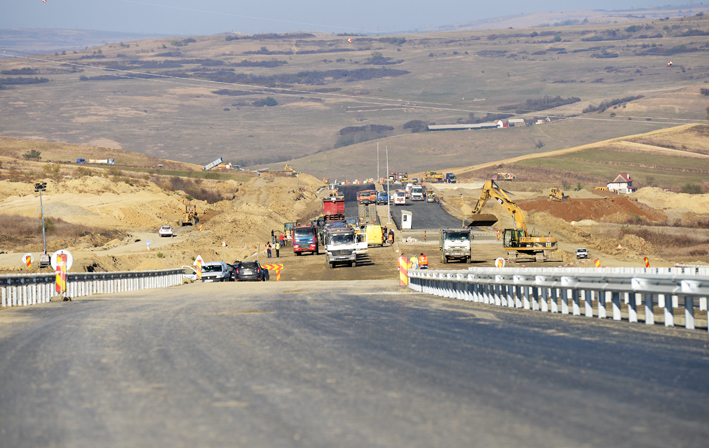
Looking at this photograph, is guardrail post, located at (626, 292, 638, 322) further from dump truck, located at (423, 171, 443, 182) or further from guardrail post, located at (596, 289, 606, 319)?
dump truck, located at (423, 171, 443, 182)

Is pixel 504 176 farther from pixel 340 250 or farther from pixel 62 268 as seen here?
pixel 62 268

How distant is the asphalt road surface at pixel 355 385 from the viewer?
684cm

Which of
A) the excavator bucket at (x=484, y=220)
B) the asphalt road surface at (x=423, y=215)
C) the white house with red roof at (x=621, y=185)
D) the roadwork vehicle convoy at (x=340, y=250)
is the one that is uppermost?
the white house with red roof at (x=621, y=185)

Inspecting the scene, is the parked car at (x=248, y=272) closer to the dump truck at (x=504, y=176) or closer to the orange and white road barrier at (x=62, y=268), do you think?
the orange and white road barrier at (x=62, y=268)

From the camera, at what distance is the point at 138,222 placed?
334ft

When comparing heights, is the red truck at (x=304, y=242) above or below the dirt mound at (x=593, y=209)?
below

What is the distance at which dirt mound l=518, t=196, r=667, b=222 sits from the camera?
99062 mm

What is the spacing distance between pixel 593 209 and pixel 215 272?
7107cm

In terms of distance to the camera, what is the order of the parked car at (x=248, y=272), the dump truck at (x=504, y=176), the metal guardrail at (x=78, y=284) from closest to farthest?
the metal guardrail at (x=78, y=284)
the parked car at (x=248, y=272)
the dump truck at (x=504, y=176)

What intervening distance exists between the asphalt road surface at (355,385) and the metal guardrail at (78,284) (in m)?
10.4

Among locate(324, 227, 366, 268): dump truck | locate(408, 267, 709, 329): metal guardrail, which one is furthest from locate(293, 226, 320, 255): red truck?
locate(408, 267, 709, 329): metal guardrail

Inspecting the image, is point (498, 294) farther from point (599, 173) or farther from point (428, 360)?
point (599, 173)

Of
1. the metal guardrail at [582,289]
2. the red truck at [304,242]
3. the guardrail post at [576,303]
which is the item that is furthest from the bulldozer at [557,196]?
the guardrail post at [576,303]

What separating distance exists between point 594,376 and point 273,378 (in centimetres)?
399
